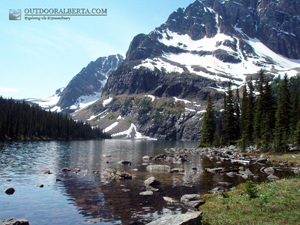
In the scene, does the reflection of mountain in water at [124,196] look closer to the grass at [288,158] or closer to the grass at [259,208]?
the grass at [259,208]

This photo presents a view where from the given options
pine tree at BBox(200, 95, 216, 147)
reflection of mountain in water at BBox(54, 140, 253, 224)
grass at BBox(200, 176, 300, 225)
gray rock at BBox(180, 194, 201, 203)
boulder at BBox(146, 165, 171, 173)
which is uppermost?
pine tree at BBox(200, 95, 216, 147)

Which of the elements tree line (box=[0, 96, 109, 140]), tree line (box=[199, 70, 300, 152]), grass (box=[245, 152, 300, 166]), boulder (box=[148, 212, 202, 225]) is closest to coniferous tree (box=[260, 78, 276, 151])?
tree line (box=[199, 70, 300, 152])

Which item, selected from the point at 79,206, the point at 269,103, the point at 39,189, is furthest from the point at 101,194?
the point at 269,103

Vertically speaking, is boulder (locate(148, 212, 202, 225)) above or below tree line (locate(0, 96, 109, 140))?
below

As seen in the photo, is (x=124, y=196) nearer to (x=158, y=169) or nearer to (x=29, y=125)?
(x=158, y=169)

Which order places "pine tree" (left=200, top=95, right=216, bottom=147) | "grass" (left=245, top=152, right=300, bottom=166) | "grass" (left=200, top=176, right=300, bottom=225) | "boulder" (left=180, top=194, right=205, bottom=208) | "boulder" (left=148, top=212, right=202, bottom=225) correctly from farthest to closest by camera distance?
"pine tree" (left=200, top=95, right=216, bottom=147) → "grass" (left=245, top=152, right=300, bottom=166) → "boulder" (left=180, top=194, right=205, bottom=208) → "grass" (left=200, top=176, right=300, bottom=225) → "boulder" (left=148, top=212, right=202, bottom=225)

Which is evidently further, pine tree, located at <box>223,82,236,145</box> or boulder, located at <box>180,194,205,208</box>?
pine tree, located at <box>223,82,236,145</box>

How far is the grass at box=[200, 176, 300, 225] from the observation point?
12211mm

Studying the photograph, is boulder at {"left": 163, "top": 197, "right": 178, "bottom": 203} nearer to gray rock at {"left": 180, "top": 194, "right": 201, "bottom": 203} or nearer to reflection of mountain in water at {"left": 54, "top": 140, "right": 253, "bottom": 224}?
reflection of mountain in water at {"left": 54, "top": 140, "right": 253, "bottom": 224}

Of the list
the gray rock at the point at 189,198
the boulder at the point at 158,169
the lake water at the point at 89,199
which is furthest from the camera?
the boulder at the point at 158,169

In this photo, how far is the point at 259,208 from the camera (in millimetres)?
14242

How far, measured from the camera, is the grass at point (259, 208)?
40.1 ft

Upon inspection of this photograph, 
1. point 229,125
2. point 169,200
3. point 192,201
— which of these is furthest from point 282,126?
point 169,200

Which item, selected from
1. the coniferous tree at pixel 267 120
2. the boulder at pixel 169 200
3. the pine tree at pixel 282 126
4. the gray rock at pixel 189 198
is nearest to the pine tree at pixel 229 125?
the coniferous tree at pixel 267 120
